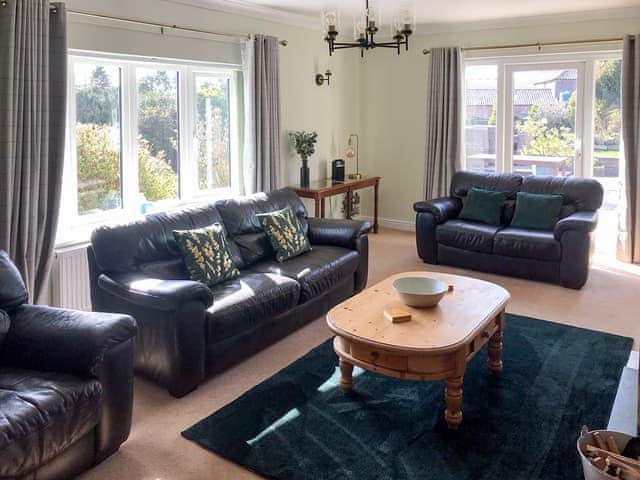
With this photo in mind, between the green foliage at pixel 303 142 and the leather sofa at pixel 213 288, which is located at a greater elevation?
the green foliage at pixel 303 142

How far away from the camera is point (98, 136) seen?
448cm

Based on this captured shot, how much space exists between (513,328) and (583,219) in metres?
1.52

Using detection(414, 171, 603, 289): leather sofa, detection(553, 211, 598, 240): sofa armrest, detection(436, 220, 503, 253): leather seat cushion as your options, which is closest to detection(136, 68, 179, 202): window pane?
detection(414, 171, 603, 289): leather sofa

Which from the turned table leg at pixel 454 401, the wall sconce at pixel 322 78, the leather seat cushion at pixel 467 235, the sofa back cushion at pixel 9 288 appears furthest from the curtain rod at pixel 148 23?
the turned table leg at pixel 454 401

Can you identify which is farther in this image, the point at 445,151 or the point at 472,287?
the point at 445,151

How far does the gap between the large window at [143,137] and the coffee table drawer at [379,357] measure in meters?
2.53

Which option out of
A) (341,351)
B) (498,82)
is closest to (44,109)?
(341,351)

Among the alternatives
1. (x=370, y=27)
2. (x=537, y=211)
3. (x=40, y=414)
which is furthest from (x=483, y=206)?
(x=40, y=414)

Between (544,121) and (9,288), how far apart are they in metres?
5.57

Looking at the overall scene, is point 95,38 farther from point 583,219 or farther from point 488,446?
point 583,219

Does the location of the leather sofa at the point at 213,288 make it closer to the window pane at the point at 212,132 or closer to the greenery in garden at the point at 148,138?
the greenery in garden at the point at 148,138

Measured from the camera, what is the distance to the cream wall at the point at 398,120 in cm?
707

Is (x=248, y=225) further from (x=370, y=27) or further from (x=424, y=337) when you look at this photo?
(x=424, y=337)

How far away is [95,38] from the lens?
13.8 ft
